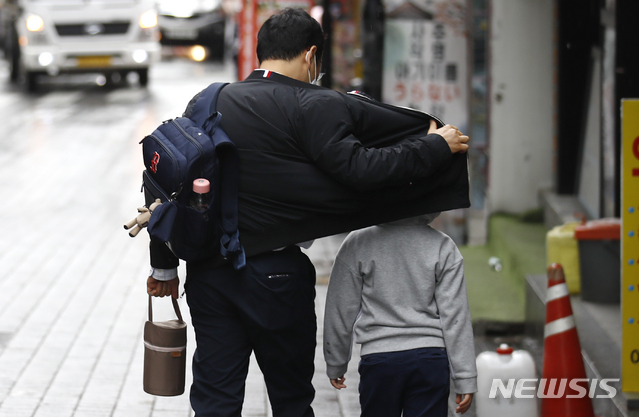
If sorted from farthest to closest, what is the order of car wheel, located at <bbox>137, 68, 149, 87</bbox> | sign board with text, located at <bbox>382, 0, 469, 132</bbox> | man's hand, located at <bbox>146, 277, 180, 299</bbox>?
car wheel, located at <bbox>137, 68, 149, 87</bbox>, sign board with text, located at <bbox>382, 0, 469, 132</bbox>, man's hand, located at <bbox>146, 277, 180, 299</bbox>

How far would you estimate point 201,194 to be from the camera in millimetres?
2984

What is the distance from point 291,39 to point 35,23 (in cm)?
1479

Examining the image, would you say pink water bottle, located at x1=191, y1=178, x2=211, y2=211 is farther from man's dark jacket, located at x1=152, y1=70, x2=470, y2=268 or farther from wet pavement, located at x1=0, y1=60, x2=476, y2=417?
wet pavement, located at x1=0, y1=60, x2=476, y2=417

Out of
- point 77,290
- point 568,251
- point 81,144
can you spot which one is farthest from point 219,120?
point 81,144

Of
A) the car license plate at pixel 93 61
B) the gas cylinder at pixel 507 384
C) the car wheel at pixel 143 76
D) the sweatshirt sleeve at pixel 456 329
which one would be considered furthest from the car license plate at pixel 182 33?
the sweatshirt sleeve at pixel 456 329

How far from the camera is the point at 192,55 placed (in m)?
24.7

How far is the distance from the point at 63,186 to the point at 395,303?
784cm

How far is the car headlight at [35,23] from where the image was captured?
16.6 meters

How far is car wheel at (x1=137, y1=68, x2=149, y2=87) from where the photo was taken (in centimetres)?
1785

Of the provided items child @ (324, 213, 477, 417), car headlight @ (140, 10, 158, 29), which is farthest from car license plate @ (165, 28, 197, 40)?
child @ (324, 213, 477, 417)

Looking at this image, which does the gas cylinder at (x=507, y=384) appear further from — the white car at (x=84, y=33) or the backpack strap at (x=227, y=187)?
the white car at (x=84, y=33)

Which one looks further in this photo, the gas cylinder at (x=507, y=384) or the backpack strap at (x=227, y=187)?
the gas cylinder at (x=507, y=384)

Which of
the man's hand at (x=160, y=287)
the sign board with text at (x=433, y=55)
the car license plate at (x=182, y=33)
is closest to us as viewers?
the man's hand at (x=160, y=287)

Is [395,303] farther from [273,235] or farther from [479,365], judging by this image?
[479,365]
